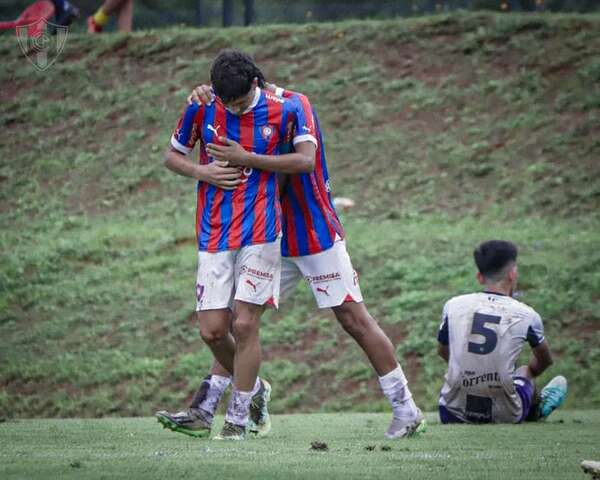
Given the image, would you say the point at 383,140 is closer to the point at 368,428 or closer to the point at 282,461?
the point at 368,428

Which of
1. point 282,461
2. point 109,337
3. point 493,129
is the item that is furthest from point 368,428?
point 493,129

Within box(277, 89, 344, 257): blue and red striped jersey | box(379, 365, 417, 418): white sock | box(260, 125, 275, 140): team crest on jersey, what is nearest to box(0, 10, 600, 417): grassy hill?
box(379, 365, 417, 418): white sock

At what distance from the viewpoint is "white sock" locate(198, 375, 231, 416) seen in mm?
7449

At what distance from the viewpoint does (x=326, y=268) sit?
293 inches

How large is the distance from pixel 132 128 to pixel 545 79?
7.25 m

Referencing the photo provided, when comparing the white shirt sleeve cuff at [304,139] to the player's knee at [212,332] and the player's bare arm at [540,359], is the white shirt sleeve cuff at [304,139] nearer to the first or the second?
the player's knee at [212,332]

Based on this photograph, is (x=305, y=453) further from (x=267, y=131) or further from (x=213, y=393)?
(x=267, y=131)

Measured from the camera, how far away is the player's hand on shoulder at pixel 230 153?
23.2ft

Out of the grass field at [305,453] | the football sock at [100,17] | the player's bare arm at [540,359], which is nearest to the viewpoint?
the grass field at [305,453]

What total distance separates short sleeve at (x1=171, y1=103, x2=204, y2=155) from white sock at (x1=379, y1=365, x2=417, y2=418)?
1811 millimetres

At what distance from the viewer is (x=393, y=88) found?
22.1m

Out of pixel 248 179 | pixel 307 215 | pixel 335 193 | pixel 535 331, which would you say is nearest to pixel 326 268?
pixel 307 215

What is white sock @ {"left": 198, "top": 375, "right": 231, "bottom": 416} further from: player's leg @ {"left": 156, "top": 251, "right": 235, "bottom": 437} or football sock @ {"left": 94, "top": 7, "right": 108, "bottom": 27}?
football sock @ {"left": 94, "top": 7, "right": 108, "bottom": 27}

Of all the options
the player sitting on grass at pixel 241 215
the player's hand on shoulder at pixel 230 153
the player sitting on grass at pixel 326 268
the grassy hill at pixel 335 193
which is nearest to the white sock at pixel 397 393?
the player sitting on grass at pixel 326 268
